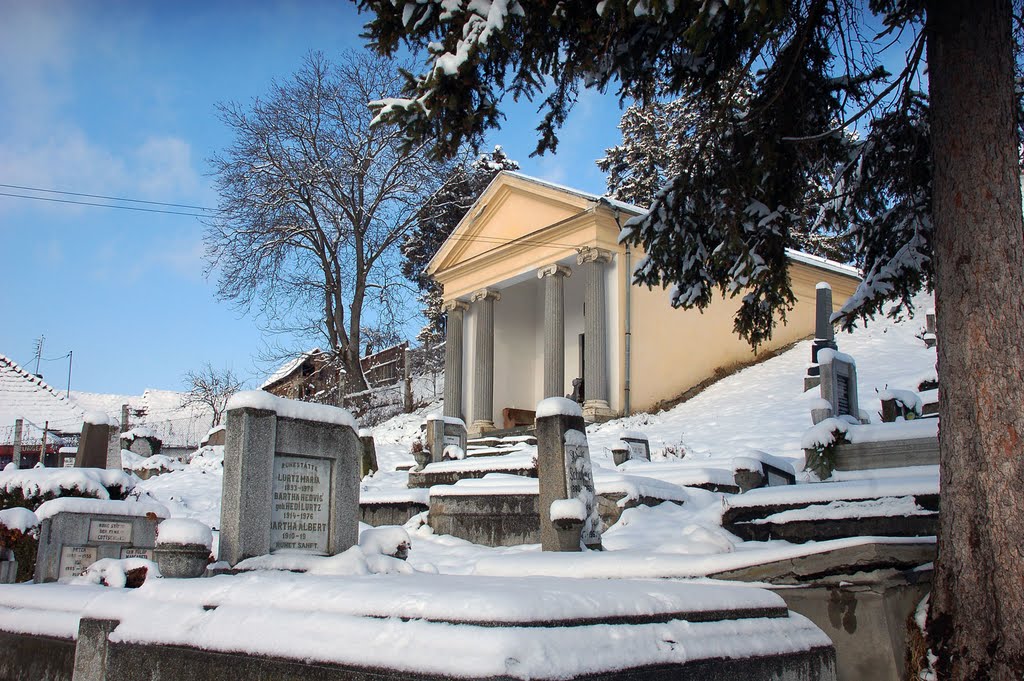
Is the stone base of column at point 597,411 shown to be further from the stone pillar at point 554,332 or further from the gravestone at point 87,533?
the gravestone at point 87,533

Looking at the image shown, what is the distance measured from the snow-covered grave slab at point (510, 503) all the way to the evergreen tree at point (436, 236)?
2332cm

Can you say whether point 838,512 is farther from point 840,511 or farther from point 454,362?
point 454,362

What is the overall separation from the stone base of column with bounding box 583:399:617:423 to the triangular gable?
5.43 meters

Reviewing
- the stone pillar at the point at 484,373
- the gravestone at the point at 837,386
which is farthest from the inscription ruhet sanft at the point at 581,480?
the stone pillar at the point at 484,373

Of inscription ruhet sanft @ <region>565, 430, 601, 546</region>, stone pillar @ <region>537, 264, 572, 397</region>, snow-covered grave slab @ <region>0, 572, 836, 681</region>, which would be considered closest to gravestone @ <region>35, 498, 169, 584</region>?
snow-covered grave slab @ <region>0, 572, 836, 681</region>

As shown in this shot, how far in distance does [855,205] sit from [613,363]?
15127mm

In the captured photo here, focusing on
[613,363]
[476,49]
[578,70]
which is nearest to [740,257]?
[578,70]

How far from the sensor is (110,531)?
8078mm

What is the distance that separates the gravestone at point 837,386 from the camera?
1251cm

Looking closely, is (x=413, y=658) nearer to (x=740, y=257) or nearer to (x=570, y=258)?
(x=740, y=257)

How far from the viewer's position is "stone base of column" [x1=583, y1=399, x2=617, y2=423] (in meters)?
21.9

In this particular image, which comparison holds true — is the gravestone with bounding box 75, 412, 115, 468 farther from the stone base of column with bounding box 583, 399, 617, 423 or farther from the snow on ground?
the stone base of column with bounding box 583, 399, 617, 423

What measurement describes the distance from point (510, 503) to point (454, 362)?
57.0 ft

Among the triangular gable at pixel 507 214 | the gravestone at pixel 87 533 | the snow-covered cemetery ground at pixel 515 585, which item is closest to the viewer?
the snow-covered cemetery ground at pixel 515 585
